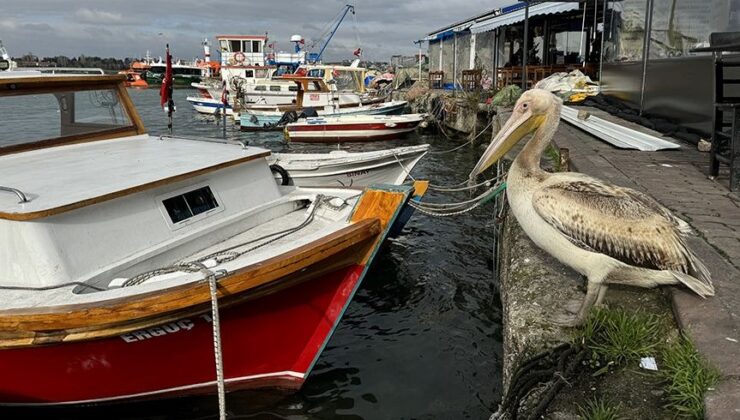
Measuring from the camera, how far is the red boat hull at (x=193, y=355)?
4277 millimetres

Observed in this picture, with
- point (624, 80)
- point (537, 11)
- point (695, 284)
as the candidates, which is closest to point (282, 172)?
point (695, 284)

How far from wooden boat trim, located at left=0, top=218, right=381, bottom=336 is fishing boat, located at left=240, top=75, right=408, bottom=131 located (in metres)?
22.1

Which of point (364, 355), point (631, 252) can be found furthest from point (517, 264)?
point (364, 355)

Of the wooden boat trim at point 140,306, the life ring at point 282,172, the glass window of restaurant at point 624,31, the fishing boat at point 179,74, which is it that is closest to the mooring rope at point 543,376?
the wooden boat trim at point 140,306

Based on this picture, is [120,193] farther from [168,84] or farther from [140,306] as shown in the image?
[168,84]

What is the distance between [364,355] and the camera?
6.09 m

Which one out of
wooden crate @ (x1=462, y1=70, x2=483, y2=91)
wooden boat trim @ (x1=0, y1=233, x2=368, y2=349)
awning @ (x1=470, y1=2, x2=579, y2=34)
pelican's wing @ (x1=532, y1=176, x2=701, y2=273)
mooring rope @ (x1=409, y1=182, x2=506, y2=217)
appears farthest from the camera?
wooden crate @ (x1=462, y1=70, x2=483, y2=91)

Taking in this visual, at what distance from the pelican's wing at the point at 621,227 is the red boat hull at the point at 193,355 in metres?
2.14

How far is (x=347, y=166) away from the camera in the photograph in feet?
32.6

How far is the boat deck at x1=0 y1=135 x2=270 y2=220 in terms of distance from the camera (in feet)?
14.6

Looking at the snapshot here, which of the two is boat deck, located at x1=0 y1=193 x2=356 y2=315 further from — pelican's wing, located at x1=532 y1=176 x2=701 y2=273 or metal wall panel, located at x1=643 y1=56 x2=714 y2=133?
metal wall panel, located at x1=643 y1=56 x2=714 y2=133

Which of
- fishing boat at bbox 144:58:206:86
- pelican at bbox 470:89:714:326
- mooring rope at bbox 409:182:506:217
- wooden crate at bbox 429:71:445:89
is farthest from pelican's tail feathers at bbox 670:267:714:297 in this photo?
fishing boat at bbox 144:58:206:86

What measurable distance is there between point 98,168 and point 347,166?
16.3ft

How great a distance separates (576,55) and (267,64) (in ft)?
78.2
